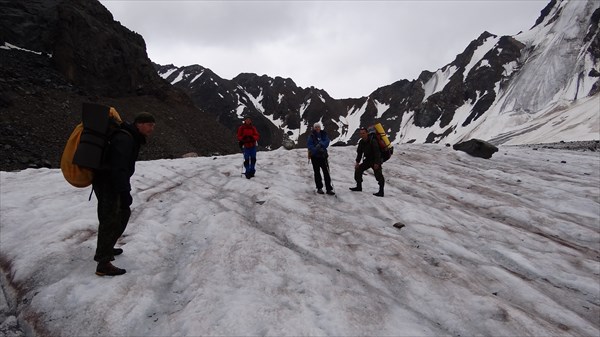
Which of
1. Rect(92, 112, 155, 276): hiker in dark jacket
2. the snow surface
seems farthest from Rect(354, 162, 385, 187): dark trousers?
Rect(92, 112, 155, 276): hiker in dark jacket

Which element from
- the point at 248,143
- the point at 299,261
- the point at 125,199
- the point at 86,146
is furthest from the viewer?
the point at 248,143

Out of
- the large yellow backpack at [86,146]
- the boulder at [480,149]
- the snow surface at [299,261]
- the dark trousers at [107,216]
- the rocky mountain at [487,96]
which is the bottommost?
the snow surface at [299,261]

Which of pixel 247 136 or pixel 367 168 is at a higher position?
pixel 247 136

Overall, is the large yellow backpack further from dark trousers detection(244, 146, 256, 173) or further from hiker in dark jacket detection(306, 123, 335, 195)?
dark trousers detection(244, 146, 256, 173)

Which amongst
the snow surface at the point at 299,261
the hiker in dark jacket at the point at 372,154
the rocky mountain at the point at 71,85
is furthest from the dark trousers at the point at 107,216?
the rocky mountain at the point at 71,85

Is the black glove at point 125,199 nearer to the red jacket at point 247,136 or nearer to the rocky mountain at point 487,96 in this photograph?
the red jacket at point 247,136

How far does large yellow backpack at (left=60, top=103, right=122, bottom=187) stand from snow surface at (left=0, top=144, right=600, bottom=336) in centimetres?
174

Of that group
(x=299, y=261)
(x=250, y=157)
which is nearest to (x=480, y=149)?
(x=250, y=157)

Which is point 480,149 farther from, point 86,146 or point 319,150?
point 86,146

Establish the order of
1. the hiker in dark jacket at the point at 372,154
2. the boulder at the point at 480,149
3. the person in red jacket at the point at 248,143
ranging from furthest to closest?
the boulder at the point at 480,149 < the person in red jacket at the point at 248,143 < the hiker in dark jacket at the point at 372,154

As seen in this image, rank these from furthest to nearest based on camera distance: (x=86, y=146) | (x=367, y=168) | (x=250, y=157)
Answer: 1. (x=250, y=157)
2. (x=367, y=168)
3. (x=86, y=146)

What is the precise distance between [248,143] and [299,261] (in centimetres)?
808

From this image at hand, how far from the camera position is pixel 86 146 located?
5.18 meters

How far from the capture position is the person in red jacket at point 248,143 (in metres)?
14.2
